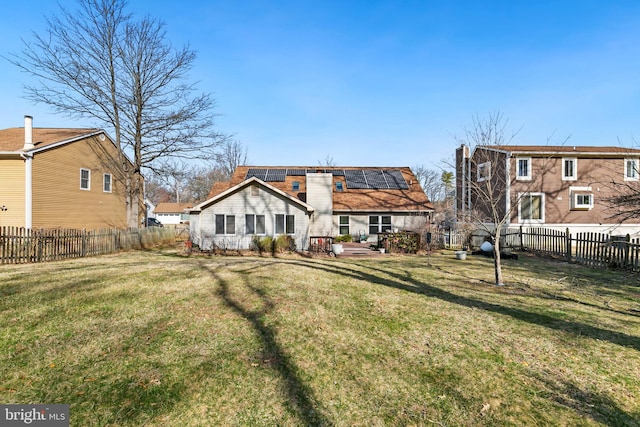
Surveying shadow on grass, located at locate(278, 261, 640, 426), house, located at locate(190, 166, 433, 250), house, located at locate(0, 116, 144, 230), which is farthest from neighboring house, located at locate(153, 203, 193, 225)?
shadow on grass, located at locate(278, 261, 640, 426)

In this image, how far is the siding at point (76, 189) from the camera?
61.5ft

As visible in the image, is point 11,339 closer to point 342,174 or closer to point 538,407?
point 538,407

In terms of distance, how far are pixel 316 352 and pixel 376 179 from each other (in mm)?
23854

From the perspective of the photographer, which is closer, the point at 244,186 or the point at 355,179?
the point at 244,186

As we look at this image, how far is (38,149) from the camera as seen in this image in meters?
18.1

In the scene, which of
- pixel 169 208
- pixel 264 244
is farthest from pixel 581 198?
pixel 169 208

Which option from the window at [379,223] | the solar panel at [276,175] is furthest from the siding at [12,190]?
the window at [379,223]

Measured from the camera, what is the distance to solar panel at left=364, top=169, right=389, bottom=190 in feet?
87.8

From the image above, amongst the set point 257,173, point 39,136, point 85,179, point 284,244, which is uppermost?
point 39,136

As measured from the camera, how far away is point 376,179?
2794 centimetres

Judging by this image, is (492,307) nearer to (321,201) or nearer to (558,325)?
(558,325)

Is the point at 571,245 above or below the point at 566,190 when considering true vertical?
below

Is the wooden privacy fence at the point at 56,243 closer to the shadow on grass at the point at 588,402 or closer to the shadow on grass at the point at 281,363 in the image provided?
the shadow on grass at the point at 281,363

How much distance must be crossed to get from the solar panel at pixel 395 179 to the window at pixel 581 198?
12.8 m
